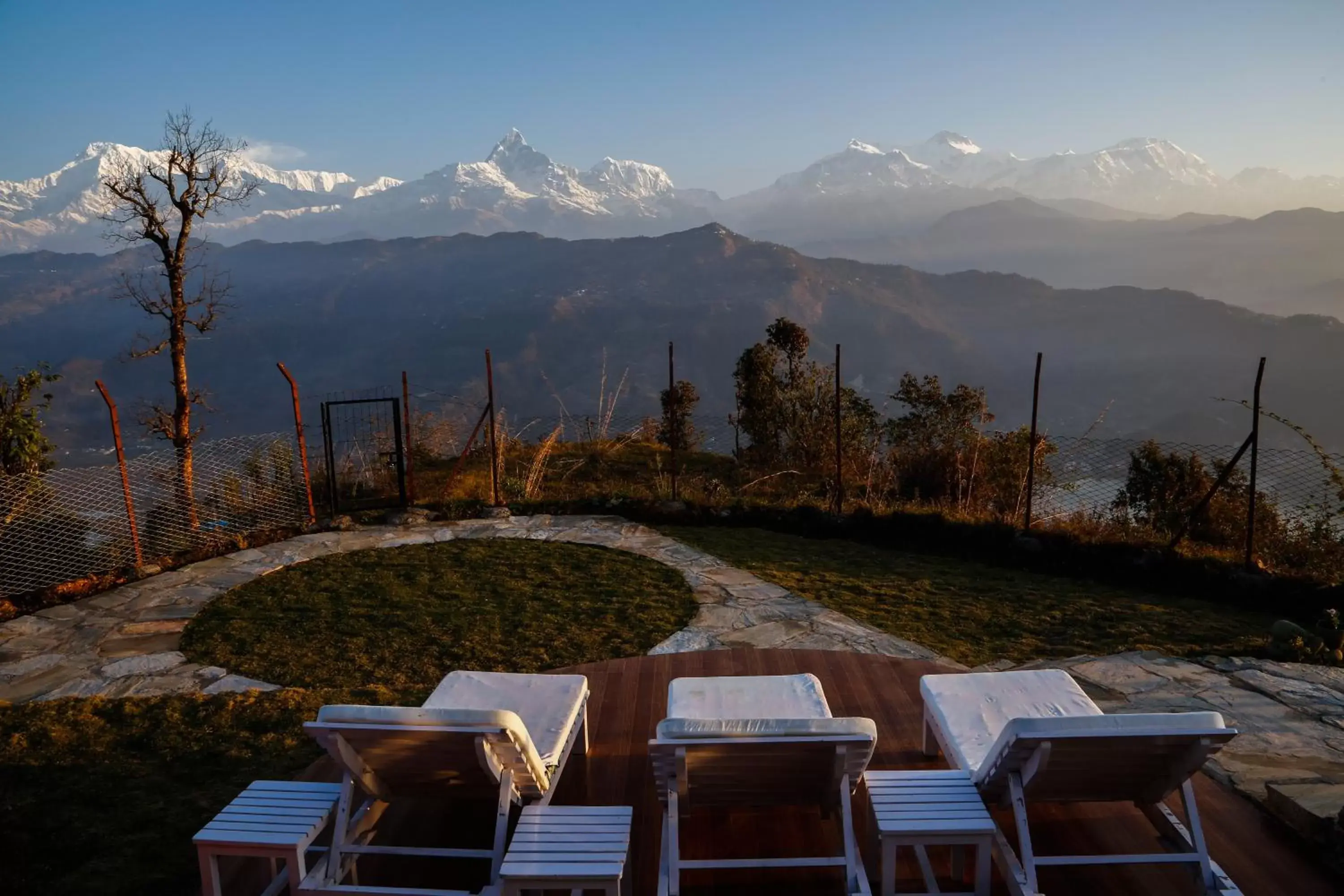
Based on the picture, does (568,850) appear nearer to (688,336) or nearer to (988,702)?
(988,702)

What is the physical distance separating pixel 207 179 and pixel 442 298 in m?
134

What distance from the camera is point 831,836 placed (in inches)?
113

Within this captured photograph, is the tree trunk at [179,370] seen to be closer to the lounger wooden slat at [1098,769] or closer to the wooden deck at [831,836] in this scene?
the wooden deck at [831,836]

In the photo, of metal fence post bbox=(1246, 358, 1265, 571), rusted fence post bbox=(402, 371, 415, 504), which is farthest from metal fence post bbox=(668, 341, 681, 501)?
metal fence post bbox=(1246, 358, 1265, 571)

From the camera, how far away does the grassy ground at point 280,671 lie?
312 centimetres

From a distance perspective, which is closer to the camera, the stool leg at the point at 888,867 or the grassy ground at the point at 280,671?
the stool leg at the point at 888,867

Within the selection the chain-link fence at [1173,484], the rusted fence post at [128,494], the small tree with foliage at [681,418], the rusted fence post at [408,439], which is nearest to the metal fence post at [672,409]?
the small tree with foliage at [681,418]

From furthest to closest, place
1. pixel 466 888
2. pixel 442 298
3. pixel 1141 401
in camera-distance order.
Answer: pixel 442 298
pixel 1141 401
pixel 466 888

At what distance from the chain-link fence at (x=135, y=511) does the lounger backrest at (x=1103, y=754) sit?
752 cm

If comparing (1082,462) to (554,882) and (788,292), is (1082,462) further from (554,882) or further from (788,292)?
(788,292)

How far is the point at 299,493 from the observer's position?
31.3ft

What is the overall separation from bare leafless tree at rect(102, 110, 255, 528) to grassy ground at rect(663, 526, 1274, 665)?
6505 mm

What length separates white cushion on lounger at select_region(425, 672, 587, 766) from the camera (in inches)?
122

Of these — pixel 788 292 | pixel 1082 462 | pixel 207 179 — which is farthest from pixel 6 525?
pixel 788 292
